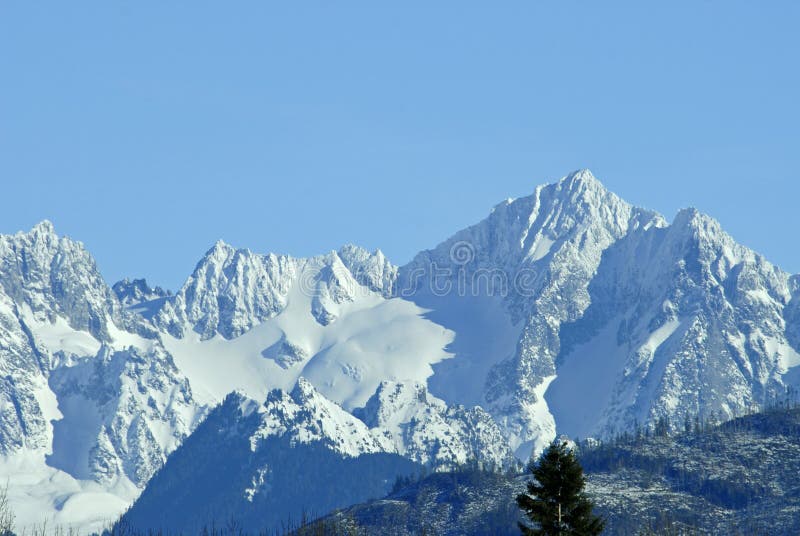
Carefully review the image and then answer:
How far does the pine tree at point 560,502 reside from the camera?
128m

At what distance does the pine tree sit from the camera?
127938 mm

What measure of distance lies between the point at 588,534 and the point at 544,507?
3.54 m

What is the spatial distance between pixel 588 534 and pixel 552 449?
6712mm

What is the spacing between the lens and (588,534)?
419 ft

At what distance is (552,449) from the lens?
429 ft

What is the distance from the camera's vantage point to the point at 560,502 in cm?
12938

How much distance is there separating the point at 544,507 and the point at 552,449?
440 cm

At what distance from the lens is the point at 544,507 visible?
129 m
